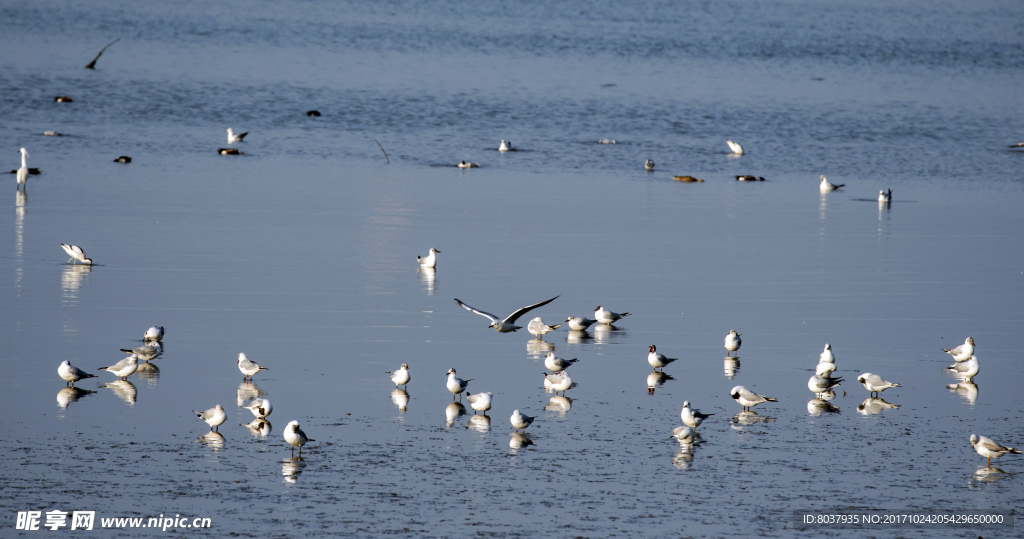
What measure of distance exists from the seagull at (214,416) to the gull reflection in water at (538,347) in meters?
5.10

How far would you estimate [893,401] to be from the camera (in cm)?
1297

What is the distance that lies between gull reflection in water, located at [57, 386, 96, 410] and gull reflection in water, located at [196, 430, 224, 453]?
5.85 feet

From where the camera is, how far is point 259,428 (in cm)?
1119

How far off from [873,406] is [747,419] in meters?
1.63

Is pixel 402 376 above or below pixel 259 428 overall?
above

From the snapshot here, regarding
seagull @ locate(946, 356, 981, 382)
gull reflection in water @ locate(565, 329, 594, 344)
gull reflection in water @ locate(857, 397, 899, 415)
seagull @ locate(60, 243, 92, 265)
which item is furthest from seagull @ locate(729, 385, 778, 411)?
seagull @ locate(60, 243, 92, 265)

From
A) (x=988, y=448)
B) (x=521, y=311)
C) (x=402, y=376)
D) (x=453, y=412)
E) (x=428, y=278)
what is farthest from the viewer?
A: (x=428, y=278)

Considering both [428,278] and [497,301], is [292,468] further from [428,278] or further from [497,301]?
[428,278]

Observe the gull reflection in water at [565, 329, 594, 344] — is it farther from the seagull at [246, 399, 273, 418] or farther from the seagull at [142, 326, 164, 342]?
the seagull at [246, 399, 273, 418]

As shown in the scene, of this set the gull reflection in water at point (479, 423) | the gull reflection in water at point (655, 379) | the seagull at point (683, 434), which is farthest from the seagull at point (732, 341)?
the gull reflection in water at point (479, 423)

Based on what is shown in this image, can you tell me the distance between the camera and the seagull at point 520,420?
1123 centimetres

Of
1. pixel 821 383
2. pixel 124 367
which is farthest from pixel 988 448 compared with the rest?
pixel 124 367

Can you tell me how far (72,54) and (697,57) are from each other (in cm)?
3590

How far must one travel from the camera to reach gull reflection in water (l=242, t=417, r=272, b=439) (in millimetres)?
11141
